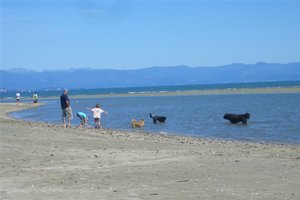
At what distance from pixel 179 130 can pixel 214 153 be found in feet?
40.7

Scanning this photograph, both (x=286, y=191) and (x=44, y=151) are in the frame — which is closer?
(x=286, y=191)

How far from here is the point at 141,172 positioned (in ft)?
35.9

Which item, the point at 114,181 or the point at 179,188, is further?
the point at 114,181

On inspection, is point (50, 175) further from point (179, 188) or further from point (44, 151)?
point (44, 151)

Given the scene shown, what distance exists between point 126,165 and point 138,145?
4.78m

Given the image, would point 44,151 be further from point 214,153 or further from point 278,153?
point 278,153

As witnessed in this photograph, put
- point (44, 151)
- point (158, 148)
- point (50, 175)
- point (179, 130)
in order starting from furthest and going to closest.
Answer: point (179, 130) < point (158, 148) < point (44, 151) < point (50, 175)

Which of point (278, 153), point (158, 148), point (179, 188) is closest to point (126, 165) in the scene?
point (179, 188)

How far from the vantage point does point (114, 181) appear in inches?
388

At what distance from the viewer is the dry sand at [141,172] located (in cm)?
879

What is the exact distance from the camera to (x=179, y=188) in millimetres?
9211

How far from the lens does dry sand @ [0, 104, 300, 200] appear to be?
8.79 metres

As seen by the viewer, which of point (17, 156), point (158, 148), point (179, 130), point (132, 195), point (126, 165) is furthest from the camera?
point (179, 130)

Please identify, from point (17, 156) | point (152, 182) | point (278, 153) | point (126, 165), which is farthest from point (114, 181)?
point (278, 153)
